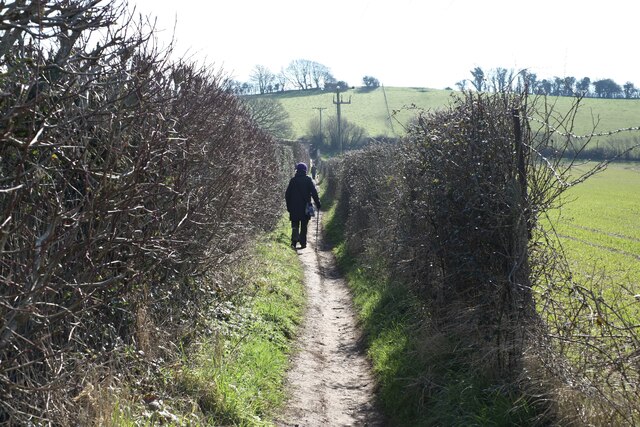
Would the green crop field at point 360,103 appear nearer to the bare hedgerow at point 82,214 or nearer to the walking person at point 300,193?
the walking person at point 300,193

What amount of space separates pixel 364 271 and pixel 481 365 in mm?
7359

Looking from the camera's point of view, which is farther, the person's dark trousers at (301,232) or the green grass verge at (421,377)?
the person's dark trousers at (301,232)

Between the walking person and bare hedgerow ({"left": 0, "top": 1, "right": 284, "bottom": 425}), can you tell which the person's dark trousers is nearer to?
the walking person

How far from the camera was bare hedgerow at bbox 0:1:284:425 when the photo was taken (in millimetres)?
3891

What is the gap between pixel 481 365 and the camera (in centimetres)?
634

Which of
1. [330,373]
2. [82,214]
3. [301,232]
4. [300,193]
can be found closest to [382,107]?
[301,232]

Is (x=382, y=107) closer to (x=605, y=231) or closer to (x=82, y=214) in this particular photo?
(x=605, y=231)

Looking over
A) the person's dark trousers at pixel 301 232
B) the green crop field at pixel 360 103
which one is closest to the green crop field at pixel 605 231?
the person's dark trousers at pixel 301 232

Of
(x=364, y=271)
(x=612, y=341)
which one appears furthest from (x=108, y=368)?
(x=364, y=271)

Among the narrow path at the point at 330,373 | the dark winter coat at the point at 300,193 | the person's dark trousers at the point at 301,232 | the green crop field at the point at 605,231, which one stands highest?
the dark winter coat at the point at 300,193

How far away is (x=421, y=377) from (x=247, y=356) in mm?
2014

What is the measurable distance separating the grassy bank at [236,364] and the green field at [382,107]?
54.1 meters

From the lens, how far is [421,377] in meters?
6.91

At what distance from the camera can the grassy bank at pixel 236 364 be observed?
5.85 meters
